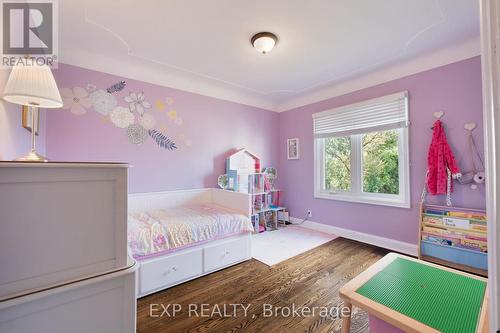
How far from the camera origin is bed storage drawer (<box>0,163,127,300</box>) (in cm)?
66

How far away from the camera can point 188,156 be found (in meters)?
3.08

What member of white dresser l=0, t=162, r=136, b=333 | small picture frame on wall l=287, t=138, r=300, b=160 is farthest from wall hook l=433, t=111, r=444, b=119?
white dresser l=0, t=162, r=136, b=333

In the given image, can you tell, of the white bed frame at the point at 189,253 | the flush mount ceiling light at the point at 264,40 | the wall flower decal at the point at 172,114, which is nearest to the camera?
the white bed frame at the point at 189,253

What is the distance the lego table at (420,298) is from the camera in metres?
0.73

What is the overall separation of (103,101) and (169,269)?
2.02 m

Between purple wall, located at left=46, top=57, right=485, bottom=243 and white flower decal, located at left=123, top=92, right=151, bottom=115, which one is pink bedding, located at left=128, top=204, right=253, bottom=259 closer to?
purple wall, located at left=46, top=57, right=485, bottom=243

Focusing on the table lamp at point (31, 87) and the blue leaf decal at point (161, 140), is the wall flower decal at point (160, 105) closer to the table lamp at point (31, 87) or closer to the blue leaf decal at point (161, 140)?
the blue leaf decal at point (161, 140)

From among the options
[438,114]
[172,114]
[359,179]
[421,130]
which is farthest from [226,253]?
[438,114]

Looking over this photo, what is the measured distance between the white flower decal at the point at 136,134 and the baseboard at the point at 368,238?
115 inches

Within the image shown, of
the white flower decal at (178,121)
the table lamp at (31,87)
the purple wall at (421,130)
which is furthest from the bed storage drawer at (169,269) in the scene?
the purple wall at (421,130)

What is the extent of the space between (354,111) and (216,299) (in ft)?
9.71

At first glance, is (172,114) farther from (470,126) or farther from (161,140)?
(470,126)

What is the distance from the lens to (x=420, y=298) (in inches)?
33.3

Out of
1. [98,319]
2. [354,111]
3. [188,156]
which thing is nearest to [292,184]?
[354,111]
